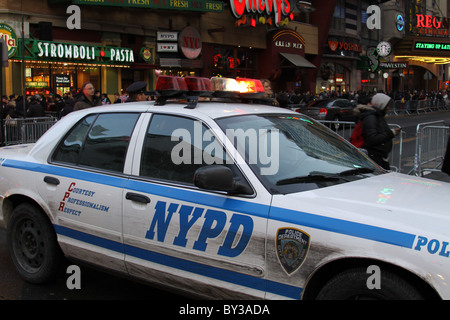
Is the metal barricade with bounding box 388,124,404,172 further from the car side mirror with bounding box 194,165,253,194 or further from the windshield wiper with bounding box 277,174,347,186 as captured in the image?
the car side mirror with bounding box 194,165,253,194

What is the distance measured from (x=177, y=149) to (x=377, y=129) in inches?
153

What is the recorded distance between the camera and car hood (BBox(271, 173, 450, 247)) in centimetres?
274

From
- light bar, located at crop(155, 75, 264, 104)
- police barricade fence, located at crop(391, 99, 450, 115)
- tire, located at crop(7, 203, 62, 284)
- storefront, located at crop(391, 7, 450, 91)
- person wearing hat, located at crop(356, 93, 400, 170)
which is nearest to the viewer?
light bar, located at crop(155, 75, 264, 104)

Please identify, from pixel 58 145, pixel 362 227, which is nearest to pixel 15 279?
pixel 58 145

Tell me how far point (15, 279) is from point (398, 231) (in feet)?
11.9

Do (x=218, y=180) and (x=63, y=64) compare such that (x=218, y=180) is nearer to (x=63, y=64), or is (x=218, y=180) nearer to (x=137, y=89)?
(x=137, y=89)

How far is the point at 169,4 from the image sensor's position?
2411 cm

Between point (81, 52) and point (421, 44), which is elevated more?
point (421, 44)

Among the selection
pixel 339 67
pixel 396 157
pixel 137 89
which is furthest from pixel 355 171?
pixel 339 67

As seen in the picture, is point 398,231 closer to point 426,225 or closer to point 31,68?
point 426,225

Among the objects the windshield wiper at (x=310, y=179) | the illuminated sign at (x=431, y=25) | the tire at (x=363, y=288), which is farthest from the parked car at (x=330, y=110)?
the illuminated sign at (x=431, y=25)

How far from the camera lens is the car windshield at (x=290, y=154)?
11.1 ft
